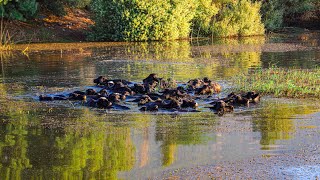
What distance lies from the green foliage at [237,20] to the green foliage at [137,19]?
4.39m

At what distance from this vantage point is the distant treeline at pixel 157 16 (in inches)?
1373

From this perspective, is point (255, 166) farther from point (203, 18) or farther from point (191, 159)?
point (203, 18)

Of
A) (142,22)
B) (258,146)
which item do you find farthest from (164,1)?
(258,146)

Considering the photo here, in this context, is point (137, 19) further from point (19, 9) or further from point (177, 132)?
point (177, 132)

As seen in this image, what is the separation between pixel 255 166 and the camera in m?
9.24

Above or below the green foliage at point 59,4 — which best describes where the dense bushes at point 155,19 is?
below

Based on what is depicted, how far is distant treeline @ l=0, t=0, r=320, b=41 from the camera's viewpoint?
34.9 meters

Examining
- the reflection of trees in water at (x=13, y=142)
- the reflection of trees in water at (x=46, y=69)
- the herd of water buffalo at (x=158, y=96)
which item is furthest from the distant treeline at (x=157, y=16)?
the reflection of trees in water at (x=13, y=142)

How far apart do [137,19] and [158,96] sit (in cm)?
2020

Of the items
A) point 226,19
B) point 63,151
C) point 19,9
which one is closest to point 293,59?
point 226,19

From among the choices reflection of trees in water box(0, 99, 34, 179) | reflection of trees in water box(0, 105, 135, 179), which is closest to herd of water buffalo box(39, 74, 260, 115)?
reflection of trees in water box(0, 99, 34, 179)

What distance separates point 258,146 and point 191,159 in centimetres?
143

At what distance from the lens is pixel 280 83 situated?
57.4ft

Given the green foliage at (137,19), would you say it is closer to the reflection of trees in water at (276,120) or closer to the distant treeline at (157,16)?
the distant treeline at (157,16)
